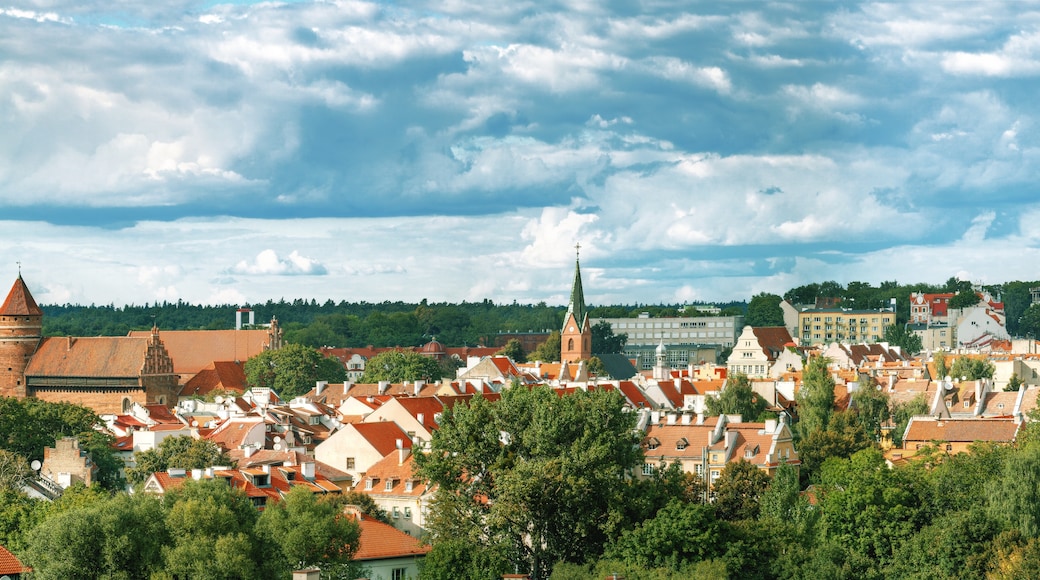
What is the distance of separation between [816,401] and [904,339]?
8922 cm

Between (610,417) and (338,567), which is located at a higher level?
(610,417)

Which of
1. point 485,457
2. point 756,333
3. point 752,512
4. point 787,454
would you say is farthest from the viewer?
point 756,333

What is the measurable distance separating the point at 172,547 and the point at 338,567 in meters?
5.12

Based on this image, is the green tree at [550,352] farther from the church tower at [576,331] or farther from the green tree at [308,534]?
the green tree at [308,534]

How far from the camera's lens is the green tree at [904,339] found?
6841 inches

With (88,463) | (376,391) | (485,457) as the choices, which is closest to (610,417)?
(485,457)

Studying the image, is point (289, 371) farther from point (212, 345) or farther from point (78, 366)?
point (212, 345)

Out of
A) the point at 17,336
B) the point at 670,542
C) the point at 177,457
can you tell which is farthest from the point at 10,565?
the point at 17,336

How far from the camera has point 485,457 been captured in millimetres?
56875

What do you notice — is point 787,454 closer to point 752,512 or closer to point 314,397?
point 752,512

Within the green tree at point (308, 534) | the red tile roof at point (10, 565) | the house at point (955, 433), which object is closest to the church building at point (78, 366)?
the house at point (955, 433)

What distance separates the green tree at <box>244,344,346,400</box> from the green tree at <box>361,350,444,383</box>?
4212 millimetres

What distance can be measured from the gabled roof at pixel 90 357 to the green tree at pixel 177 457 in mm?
52854

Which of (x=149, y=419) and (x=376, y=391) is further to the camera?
(x=376, y=391)
